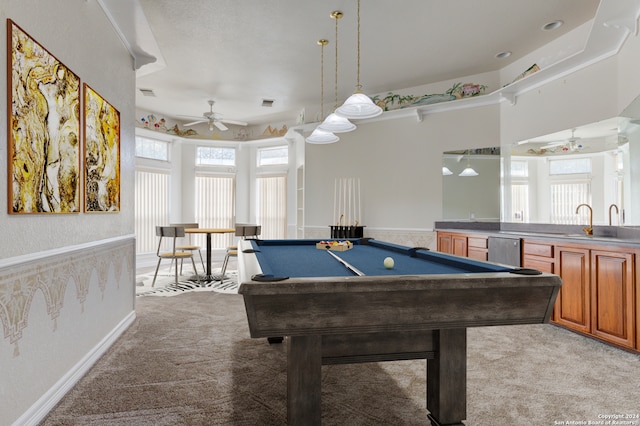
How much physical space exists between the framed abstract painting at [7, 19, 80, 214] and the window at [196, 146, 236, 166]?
19.8 ft

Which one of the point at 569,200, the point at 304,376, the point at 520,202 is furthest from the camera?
the point at 520,202

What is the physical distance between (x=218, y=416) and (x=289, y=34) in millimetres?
3822

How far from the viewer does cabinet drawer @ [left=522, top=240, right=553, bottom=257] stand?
3.83 metres

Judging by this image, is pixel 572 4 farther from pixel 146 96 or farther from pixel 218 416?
pixel 146 96

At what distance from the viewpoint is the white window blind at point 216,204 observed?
8508 mm

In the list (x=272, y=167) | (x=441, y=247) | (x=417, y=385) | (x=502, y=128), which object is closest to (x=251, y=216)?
(x=272, y=167)

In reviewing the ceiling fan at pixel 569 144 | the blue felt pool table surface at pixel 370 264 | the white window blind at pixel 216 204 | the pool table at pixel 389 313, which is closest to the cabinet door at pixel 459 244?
the ceiling fan at pixel 569 144

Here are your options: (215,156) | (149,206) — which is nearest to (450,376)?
(149,206)

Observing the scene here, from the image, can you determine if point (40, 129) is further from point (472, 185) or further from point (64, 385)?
point (472, 185)

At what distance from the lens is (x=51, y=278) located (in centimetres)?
227

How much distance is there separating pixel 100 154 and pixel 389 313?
2667 millimetres

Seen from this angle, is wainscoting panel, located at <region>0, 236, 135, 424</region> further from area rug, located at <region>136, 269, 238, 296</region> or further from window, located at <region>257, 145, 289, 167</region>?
window, located at <region>257, 145, 289, 167</region>

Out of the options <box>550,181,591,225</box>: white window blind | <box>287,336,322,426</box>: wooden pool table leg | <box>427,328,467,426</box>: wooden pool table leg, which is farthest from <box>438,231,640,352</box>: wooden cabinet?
<box>287,336,322,426</box>: wooden pool table leg

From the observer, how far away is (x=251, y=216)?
8.82 metres
